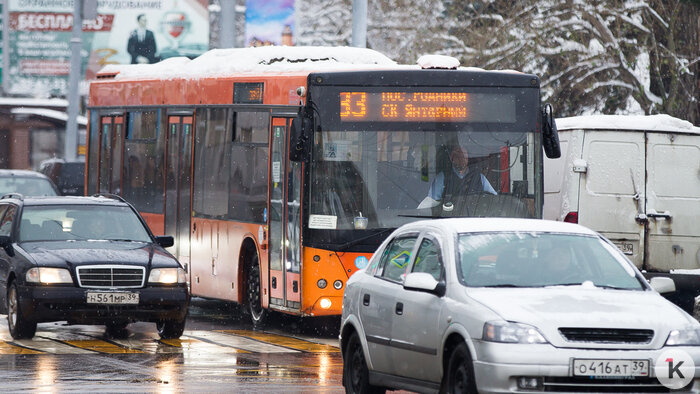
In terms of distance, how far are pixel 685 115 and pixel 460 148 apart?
45.5 ft

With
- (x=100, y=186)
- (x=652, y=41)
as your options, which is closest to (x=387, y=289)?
(x=100, y=186)

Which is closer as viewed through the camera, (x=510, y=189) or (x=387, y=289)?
(x=387, y=289)

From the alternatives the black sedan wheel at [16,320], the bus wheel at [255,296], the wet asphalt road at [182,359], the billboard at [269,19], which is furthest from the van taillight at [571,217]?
the billboard at [269,19]

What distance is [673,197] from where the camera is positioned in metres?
19.5

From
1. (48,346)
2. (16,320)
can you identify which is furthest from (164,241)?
(48,346)

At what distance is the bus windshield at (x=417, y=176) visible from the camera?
629 inches

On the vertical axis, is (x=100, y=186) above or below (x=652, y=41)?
below

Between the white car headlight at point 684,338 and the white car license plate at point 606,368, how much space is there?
0.96 ft

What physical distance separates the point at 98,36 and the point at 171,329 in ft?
Result: 151

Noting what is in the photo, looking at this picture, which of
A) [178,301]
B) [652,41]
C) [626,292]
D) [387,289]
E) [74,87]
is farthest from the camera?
[74,87]

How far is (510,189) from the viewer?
16125 mm

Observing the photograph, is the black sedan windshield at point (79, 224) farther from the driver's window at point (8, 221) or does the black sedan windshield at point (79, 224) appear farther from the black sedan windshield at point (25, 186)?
the black sedan windshield at point (25, 186)

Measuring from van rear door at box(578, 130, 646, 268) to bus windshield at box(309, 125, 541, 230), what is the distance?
3.24 meters

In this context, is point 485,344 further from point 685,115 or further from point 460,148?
point 685,115
